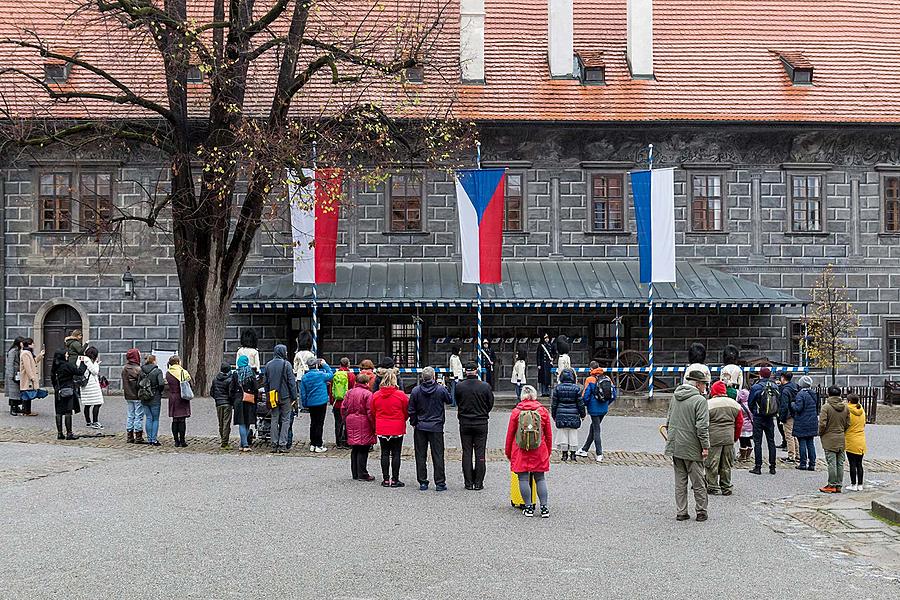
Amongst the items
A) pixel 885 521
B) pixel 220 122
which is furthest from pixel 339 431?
pixel 885 521

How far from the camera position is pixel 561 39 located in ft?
97.0

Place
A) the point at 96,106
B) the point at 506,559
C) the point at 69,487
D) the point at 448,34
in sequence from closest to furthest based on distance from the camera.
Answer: the point at 506,559
the point at 69,487
the point at 96,106
the point at 448,34

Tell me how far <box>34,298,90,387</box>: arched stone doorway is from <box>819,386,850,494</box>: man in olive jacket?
20115 millimetres

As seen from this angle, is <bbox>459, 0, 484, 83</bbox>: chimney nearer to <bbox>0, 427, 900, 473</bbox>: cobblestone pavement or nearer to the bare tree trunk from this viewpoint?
the bare tree trunk

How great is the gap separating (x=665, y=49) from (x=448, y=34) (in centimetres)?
651

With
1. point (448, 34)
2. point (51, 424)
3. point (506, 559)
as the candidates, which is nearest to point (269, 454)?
point (51, 424)

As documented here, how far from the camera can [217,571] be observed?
863cm

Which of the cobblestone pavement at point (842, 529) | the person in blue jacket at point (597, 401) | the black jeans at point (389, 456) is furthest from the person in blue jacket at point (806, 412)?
the black jeans at point (389, 456)

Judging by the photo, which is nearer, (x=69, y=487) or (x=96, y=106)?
(x=69, y=487)

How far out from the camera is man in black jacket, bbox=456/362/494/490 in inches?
516

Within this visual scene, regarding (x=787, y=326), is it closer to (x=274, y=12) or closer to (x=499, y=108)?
(x=499, y=108)

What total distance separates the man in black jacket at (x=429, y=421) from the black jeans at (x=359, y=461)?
806 millimetres

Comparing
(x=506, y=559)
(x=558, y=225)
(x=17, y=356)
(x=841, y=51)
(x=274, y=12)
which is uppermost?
(x=841, y=51)

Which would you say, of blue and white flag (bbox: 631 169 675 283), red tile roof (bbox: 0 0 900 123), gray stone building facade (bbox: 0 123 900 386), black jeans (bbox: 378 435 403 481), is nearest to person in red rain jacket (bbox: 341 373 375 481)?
black jeans (bbox: 378 435 403 481)
